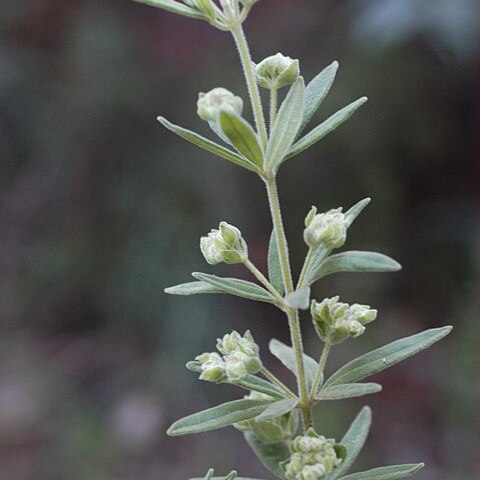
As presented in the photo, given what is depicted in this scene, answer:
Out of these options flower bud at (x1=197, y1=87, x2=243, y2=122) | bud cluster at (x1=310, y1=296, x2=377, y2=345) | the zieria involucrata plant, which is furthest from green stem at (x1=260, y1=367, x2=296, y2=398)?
flower bud at (x1=197, y1=87, x2=243, y2=122)

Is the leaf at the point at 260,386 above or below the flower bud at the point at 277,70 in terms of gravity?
below

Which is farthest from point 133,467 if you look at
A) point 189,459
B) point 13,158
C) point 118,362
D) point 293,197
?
point 13,158

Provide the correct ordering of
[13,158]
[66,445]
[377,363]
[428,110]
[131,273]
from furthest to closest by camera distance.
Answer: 1. [13,158]
2. [428,110]
3. [131,273]
4. [66,445]
5. [377,363]

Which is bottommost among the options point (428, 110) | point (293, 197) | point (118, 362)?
point (118, 362)

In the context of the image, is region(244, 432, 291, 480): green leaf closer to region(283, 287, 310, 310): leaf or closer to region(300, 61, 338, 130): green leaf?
region(283, 287, 310, 310): leaf

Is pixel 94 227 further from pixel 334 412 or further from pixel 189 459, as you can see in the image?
pixel 334 412

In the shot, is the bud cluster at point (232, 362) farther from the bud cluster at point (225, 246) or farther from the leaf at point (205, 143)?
the leaf at point (205, 143)

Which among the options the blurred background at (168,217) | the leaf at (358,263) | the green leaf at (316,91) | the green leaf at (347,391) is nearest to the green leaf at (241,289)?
the leaf at (358,263)
